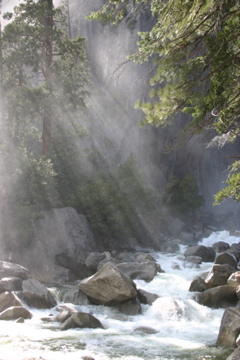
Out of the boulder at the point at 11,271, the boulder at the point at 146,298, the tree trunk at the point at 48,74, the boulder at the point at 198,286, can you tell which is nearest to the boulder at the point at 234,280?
the boulder at the point at 198,286

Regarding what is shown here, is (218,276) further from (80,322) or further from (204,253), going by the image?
(204,253)

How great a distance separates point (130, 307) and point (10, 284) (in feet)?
15.4

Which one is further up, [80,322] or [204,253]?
[204,253]

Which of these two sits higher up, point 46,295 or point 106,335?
point 46,295

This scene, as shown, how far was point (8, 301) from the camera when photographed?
421 inches

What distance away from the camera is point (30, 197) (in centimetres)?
2045

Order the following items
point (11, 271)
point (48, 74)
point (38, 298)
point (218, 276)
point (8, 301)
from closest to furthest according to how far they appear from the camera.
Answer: point (8, 301)
point (38, 298)
point (218, 276)
point (11, 271)
point (48, 74)

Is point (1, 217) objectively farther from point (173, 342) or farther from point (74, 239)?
point (173, 342)

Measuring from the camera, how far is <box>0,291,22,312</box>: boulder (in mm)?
10609

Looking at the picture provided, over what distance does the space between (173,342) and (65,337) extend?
2843 millimetres

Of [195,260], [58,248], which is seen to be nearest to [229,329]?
[58,248]

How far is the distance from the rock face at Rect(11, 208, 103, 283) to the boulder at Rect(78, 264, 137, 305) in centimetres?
537

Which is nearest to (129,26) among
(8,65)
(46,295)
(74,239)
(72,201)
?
→ (8,65)

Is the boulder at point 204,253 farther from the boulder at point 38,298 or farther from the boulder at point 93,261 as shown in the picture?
the boulder at point 38,298
